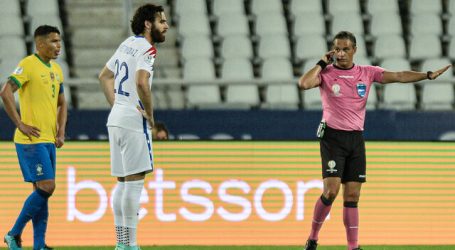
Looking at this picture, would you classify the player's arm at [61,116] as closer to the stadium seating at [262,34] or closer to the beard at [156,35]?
the beard at [156,35]

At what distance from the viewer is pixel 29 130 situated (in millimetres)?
8469

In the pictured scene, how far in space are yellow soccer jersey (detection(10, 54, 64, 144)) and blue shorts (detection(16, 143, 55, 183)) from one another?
5cm

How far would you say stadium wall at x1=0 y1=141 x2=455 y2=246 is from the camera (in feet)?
33.9

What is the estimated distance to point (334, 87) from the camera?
8875mm

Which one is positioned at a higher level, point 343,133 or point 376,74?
point 376,74

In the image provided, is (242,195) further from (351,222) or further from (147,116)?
(147,116)

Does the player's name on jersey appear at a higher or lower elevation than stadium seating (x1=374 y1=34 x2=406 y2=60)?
higher

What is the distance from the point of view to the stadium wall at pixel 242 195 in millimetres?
10336

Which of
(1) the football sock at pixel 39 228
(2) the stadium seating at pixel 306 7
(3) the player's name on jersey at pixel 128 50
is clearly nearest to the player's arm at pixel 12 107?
(1) the football sock at pixel 39 228

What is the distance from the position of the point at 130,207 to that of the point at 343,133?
2047 millimetres

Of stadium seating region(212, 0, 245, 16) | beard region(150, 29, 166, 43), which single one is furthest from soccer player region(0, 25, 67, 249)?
stadium seating region(212, 0, 245, 16)

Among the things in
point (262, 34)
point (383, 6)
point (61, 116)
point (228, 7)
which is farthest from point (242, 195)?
point (383, 6)

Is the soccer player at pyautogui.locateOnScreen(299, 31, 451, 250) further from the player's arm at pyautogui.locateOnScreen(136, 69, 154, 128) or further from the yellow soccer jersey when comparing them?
the yellow soccer jersey

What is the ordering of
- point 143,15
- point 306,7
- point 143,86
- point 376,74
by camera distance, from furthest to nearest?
point 306,7 → point 376,74 → point 143,15 → point 143,86
